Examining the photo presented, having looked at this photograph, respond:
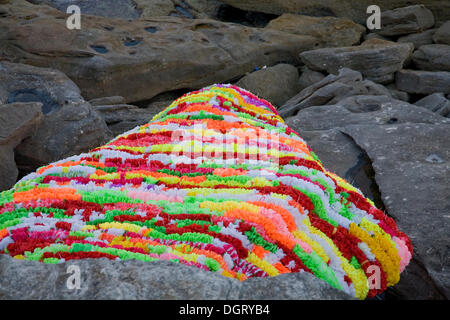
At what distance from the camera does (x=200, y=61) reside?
5996 millimetres

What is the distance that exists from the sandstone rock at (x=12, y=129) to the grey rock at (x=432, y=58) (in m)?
5.53

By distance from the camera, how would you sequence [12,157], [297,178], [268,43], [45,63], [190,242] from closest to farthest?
1. [190,242]
2. [297,178]
3. [12,157]
4. [45,63]
5. [268,43]

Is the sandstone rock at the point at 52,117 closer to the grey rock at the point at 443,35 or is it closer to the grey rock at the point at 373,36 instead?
the grey rock at the point at 373,36

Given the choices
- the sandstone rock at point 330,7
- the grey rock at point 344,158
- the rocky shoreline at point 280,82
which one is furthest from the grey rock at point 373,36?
the grey rock at point 344,158

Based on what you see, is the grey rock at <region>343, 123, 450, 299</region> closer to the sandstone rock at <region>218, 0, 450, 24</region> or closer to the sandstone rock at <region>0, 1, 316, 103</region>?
the sandstone rock at <region>0, 1, 316, 103</region>

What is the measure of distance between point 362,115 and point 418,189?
1.60m

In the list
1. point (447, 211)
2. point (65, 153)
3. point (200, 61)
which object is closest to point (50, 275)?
point (447, 211)

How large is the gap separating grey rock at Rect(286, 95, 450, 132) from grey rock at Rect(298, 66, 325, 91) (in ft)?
4.83

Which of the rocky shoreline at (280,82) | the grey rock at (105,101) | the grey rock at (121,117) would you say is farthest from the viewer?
the grey rock at (105,101)

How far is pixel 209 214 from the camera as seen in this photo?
169cm

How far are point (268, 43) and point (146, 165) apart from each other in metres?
4.90

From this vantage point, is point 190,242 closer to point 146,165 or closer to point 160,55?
point 146,165

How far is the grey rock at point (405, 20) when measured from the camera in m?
7.38

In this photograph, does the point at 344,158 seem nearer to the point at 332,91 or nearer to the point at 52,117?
the point at 332,91
